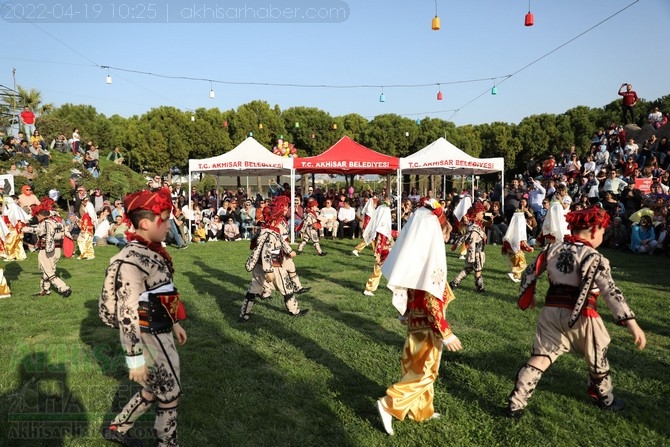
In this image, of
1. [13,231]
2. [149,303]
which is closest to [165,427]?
[149,303]

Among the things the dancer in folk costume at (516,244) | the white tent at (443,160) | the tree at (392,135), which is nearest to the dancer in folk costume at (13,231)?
the white tent at (443,160)

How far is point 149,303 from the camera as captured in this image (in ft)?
11.1

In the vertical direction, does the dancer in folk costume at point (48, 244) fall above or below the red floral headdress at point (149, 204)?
below

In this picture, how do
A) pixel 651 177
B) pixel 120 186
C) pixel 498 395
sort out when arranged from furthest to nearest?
pixel 120 186
pixel 651 177
pixel 498 395

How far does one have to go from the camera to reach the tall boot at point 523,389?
4168mm

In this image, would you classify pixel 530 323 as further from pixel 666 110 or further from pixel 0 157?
pixel 666 110

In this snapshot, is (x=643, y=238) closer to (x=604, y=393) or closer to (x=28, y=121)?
(x=604, y=393)

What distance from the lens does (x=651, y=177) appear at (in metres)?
17.3

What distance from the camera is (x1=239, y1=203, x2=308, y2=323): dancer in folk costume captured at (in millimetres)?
7371

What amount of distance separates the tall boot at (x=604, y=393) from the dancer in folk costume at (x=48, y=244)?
928 centimetres

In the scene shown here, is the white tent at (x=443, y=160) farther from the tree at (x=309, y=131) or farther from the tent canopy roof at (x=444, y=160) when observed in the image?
the tree at (x=309, y=131)

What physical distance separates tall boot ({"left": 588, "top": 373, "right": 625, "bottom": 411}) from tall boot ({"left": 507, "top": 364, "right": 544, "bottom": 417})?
640 mm

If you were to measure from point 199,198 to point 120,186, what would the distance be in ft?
16.6

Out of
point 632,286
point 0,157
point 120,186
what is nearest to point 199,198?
point 120,186
